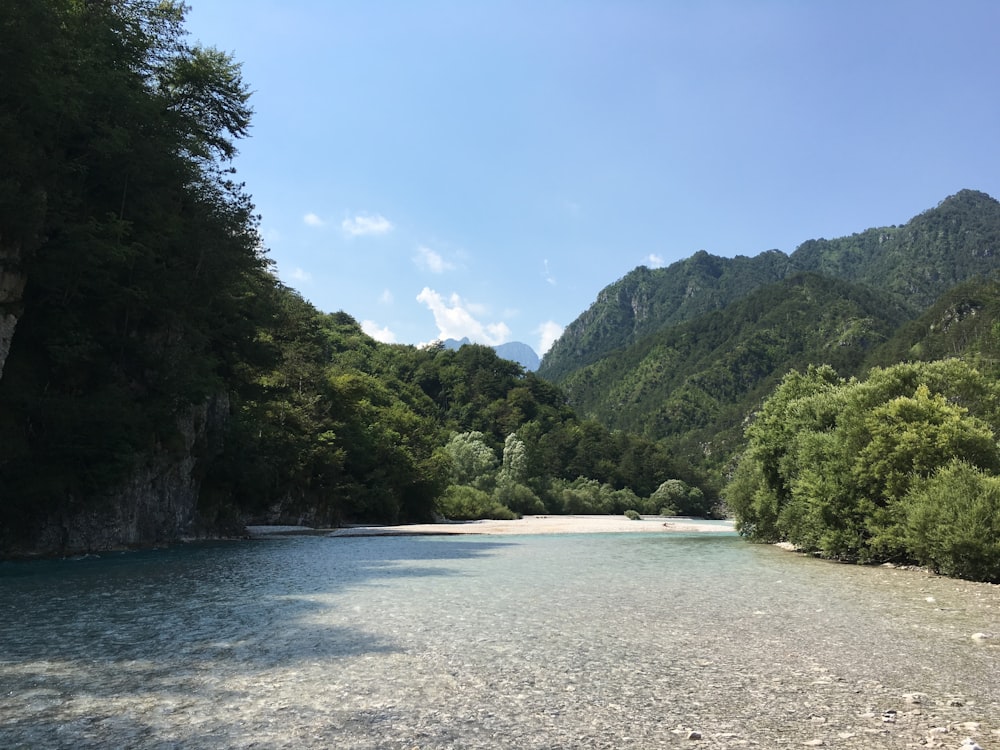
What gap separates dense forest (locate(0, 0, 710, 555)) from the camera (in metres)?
27.6

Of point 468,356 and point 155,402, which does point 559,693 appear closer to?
point 155,402

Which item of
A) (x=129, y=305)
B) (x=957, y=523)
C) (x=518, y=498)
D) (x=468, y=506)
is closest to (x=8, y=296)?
(x=129, y=305)

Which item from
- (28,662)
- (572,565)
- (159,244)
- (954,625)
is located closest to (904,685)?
(954,625)

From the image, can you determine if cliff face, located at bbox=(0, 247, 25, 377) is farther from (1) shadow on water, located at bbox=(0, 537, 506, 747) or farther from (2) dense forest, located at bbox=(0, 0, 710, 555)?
(1) shadow on water, located at bbox=(0, 537, 506, 747)

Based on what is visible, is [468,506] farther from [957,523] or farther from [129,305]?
[957,523]

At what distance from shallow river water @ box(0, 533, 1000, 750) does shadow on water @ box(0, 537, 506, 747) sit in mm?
58

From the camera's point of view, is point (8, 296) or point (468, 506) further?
point (468, 506)

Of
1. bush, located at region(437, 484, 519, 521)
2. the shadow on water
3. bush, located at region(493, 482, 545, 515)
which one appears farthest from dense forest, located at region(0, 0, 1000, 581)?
bush, located at region(493, 482, 545, 515)

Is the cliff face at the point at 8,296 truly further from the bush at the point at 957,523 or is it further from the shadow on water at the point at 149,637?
the bush at the point at 957,523

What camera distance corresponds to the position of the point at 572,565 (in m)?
29.9

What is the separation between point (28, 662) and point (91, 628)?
3.06 metres

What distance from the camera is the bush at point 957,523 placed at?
22.0 metres

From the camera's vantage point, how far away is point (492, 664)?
1063cm

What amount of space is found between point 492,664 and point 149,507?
111 ft
